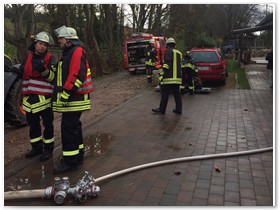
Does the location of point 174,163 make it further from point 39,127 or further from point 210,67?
point 210,67

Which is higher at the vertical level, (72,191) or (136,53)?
Result: (136,53)

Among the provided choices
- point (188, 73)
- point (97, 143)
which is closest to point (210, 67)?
point (188, 73)

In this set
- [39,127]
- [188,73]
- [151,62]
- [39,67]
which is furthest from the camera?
[151,62]

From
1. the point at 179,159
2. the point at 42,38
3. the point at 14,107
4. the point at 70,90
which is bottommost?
the point at 179,159

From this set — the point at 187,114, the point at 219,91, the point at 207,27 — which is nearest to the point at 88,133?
the point at 187,114

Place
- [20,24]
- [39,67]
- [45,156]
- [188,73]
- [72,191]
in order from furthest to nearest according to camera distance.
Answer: [20,24]
[188,73]
[45,156]
[39,67]
[72,191]

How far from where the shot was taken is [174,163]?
14.0ft

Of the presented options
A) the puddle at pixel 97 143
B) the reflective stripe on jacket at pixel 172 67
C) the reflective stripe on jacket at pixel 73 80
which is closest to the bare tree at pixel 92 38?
the reflective stripe on jacket at pixel 172 67

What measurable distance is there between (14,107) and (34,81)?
6.90 feet

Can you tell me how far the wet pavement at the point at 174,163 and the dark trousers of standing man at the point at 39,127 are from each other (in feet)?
0.72

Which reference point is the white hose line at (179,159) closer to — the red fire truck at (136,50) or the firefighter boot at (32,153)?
the firefighter boot at (32,153)

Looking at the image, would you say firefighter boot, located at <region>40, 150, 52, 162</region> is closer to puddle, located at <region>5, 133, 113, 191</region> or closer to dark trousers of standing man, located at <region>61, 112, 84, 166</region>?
puddle, located at <region>5, 133, 113, 191</region>

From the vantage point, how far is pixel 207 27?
3894 centimetres

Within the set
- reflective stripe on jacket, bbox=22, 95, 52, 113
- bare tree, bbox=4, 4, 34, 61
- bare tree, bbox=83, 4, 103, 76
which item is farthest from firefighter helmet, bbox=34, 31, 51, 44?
bare tree, bbox=83, 4, 103, 76
